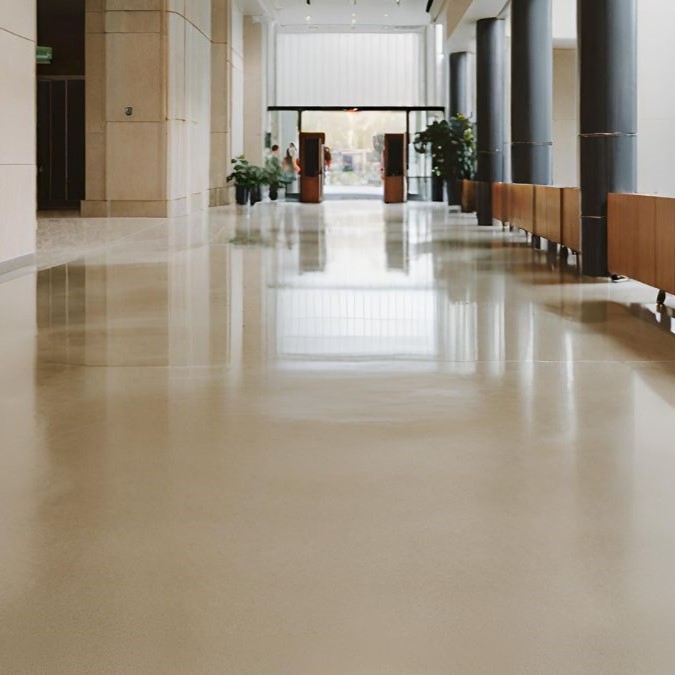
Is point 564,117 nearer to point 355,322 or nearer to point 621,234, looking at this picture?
point 621,234

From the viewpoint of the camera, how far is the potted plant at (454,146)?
35.2 meters

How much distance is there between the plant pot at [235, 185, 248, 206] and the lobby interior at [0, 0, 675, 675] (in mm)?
22975

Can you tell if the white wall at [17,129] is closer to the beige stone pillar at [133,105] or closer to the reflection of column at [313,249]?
the reflection of column at [313,249]

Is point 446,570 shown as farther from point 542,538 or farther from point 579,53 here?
point 579,53

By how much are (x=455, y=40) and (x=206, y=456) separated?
32445 mm

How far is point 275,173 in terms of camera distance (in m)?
43.6

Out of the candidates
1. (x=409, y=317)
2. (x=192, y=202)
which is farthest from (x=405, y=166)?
(x=409, y=317)

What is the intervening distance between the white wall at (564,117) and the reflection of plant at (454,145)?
13.4ft

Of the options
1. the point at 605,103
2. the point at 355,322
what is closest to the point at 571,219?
the point at 605,103

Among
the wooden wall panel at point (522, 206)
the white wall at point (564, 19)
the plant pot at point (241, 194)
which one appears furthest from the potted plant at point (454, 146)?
the wooden wall panel at point (522, 206)

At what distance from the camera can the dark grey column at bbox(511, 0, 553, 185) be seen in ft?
66.9

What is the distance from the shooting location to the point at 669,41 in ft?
87.4

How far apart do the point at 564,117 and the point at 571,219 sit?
A: 2491cm

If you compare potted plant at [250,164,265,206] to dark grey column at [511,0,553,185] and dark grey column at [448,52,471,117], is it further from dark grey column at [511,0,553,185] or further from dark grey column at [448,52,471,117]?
dark grey column at [511,0,553,185]
